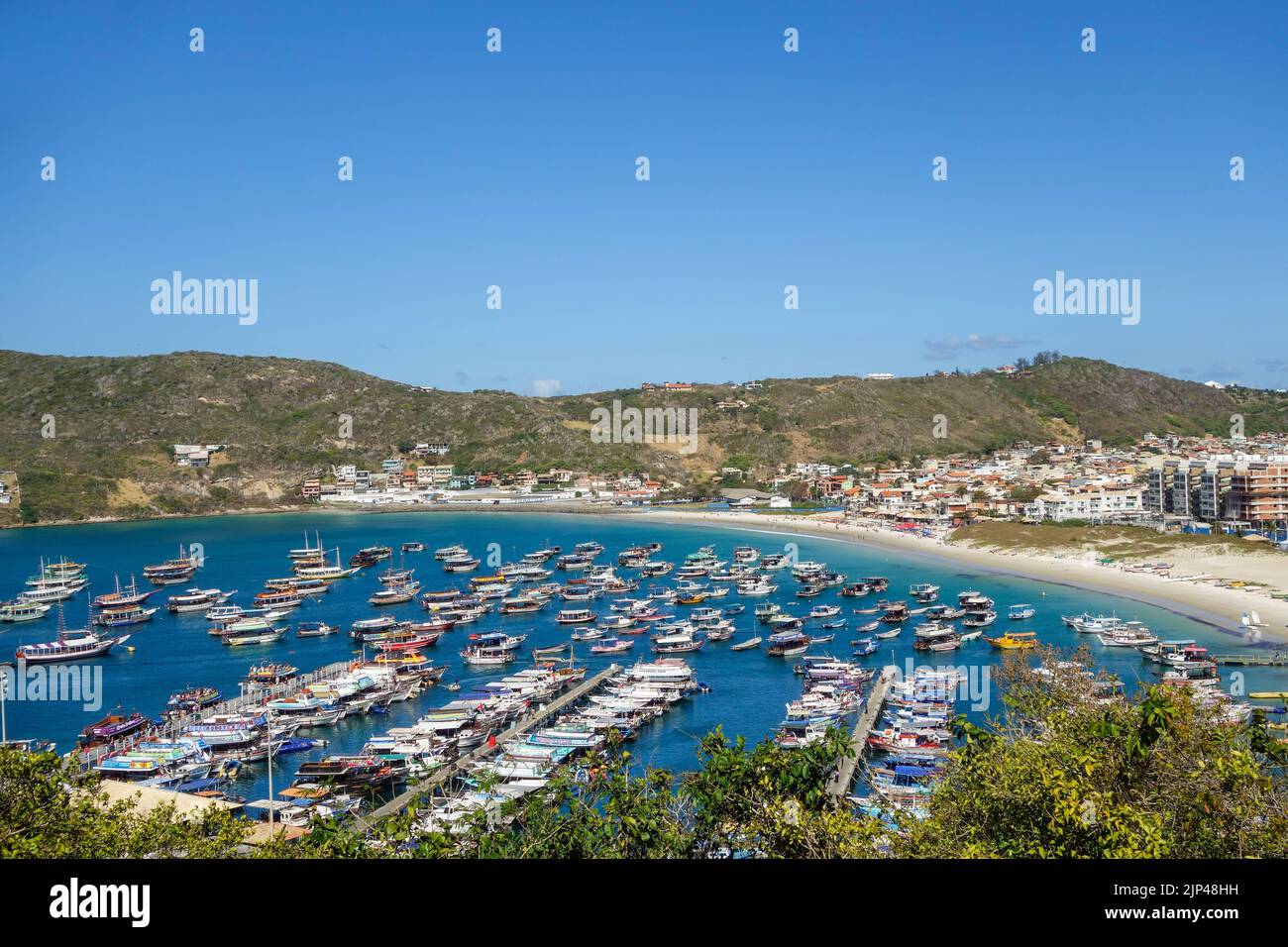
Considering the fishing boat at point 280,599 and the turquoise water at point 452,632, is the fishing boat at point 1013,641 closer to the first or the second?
the turquoise water at point 452,632

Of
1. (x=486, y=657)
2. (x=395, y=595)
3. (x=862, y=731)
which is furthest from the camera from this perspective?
(x=395, y=595)

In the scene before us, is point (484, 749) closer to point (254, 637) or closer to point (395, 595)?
point (254, 637)

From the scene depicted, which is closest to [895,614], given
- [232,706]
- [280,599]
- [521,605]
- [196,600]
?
[521,605]

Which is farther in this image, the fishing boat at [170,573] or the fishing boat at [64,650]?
the fishing boat at [170,573]

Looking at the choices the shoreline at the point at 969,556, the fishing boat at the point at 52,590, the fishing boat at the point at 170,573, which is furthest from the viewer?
the fishing boat at the point at 170,573

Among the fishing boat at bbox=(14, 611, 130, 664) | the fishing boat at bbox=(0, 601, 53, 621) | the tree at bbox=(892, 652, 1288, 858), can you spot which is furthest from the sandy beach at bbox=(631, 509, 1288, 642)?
the fishing boat at bbox=(0, 601, 53, 621)

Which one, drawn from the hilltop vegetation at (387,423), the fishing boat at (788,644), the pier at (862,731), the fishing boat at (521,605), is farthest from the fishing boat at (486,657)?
the hilltop vegetation at (387,423)

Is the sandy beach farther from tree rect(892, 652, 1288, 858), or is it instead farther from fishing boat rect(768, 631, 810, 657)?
tree rect(892, 652, 1288, 858)
